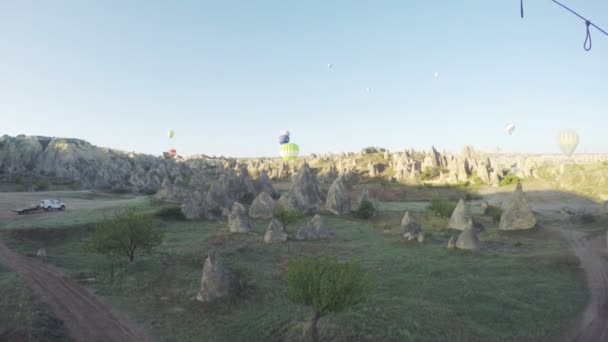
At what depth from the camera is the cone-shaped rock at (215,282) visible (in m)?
21.1

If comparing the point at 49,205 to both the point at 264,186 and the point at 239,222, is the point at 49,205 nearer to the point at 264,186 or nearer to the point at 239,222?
the point at 239,222

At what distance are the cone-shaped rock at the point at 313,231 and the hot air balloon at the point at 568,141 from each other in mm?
60480

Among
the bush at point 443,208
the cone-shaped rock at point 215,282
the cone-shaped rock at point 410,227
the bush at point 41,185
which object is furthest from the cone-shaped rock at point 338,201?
the bush at point 41,185

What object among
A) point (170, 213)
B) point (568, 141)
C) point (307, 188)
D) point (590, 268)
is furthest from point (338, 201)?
point (568, 141)

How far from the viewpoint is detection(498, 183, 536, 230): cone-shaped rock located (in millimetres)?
40719

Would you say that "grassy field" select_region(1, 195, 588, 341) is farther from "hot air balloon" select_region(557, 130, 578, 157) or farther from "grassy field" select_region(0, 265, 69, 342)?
"hot air balloon" select_region(557, 130, 578, 157)

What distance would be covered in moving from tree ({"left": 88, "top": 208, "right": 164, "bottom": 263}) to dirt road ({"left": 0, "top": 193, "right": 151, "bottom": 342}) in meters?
Answer: 3.03

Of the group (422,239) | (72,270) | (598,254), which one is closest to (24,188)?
(72,270)

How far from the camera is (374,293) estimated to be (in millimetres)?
21703

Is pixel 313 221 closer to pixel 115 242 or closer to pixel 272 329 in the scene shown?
pixel 115 242

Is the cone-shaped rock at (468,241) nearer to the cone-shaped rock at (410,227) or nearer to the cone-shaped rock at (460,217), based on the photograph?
the cone-shaped rock at (410,227)

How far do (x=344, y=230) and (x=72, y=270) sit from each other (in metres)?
27.9

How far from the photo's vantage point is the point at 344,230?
142 ft

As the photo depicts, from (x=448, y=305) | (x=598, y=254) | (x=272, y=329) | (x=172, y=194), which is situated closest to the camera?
(x=272, y=329)
